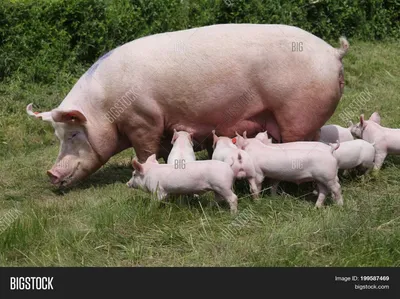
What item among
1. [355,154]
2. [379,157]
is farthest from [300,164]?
[379,157]

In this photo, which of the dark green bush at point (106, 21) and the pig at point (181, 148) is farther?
the dark green bush at point (106, 21)

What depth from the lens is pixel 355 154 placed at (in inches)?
254

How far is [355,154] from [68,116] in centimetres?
275

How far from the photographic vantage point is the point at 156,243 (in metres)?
5.24

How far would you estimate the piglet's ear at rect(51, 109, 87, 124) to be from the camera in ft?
22.1

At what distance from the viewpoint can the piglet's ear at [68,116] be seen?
674 cm

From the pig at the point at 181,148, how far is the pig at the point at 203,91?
199 millimetres

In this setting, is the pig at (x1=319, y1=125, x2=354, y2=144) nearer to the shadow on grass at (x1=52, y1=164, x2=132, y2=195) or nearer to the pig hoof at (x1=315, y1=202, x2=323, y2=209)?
the pig hoof at (x1=315, y1=202, x2=323, y2=209)

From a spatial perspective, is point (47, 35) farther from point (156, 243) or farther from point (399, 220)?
point (399, 220)

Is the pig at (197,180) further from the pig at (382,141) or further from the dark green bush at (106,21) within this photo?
the dark green bush at (106,21)

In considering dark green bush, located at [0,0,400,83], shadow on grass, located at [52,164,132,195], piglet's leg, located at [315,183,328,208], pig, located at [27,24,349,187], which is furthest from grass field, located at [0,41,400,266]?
dark green bush, located at [0,0,400,83]

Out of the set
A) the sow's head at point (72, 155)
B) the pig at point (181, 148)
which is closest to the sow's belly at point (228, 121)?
the pig at point (181, 148)

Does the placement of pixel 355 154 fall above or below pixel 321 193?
above

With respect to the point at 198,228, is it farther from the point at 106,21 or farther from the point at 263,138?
the point at 106,21
